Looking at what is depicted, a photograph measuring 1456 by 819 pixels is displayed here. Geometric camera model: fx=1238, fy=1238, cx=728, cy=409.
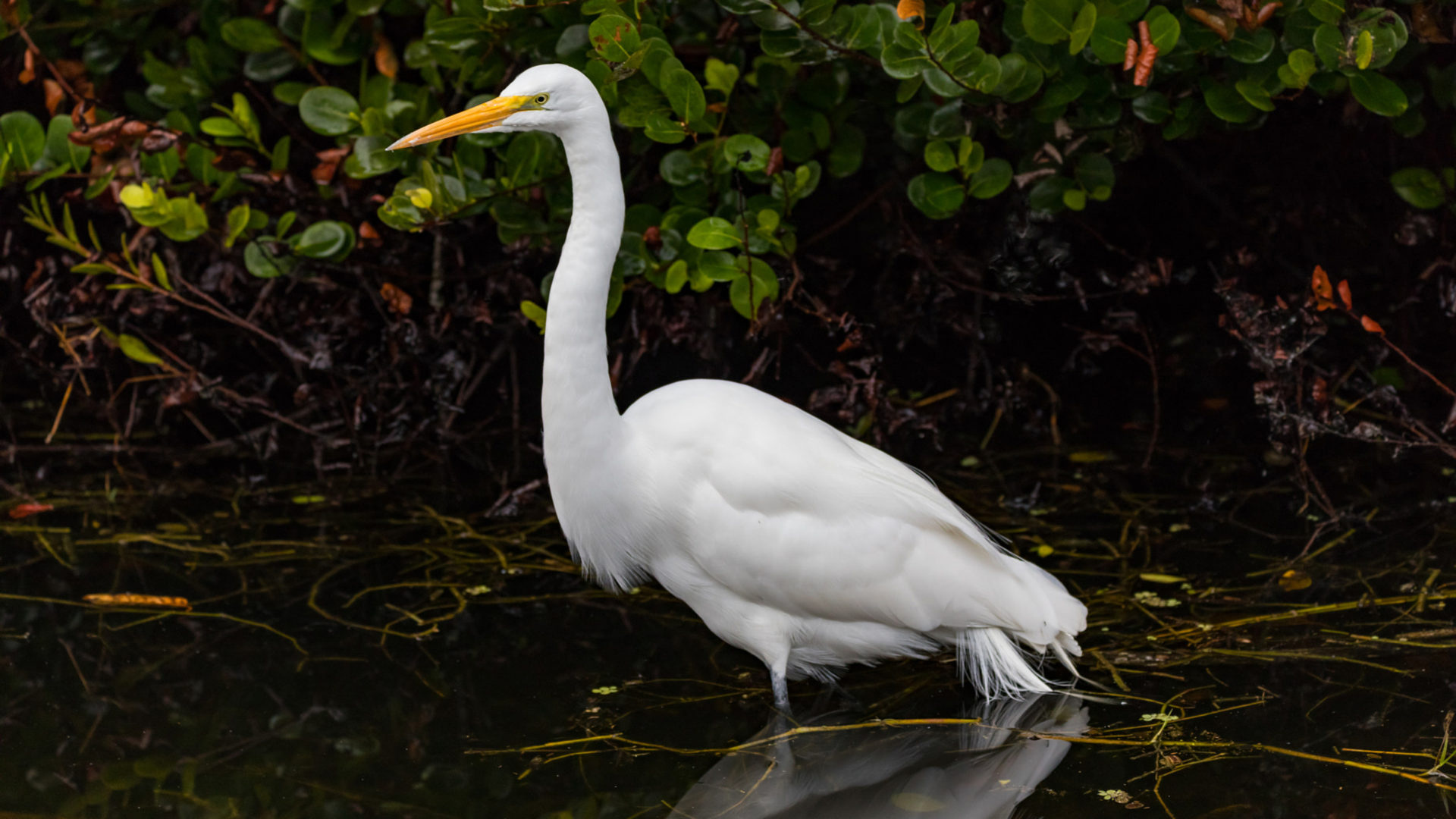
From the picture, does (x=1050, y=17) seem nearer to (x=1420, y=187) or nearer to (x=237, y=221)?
(x=1420, y=187)

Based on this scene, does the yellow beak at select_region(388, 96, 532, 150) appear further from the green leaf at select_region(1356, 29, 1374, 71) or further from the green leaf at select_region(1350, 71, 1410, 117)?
the green leaf at select_region(1350, 71, 1410, 117)

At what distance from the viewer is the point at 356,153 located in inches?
125

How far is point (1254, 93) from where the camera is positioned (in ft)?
9.35

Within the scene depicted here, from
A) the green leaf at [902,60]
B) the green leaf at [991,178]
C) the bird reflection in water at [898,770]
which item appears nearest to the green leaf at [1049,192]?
the green leaf at [991,178]

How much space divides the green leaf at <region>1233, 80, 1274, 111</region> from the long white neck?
1.49 meters

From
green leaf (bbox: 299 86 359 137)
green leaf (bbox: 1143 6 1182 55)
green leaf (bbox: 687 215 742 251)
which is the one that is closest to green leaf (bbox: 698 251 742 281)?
green leaf (bbox: 687 215 742 251)

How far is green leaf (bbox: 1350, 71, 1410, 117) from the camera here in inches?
109

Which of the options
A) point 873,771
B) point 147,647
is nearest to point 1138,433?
point 873,771

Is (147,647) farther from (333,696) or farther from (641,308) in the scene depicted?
(641,308)

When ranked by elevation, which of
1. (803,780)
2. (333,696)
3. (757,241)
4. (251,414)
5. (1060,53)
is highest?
(1060,53)

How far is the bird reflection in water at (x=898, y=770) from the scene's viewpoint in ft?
7.09

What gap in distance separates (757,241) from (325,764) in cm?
154

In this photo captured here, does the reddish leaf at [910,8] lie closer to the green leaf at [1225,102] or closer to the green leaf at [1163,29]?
the green leaf at [1163,29]

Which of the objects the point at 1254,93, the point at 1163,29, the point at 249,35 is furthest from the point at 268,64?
the point at 1254,93
